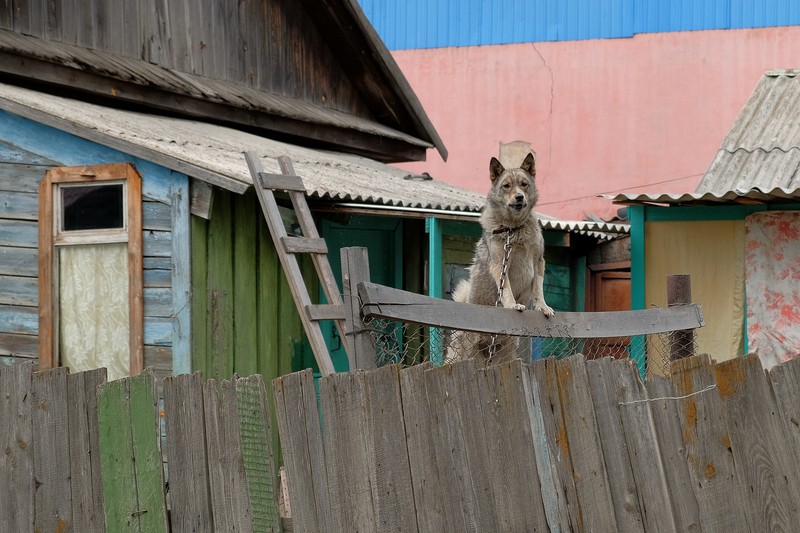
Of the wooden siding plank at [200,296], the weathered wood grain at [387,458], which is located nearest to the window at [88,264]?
the wooden siding plank at [200,296]

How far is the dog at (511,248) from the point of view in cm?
653

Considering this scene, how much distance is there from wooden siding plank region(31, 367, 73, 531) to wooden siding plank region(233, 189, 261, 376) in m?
4.07

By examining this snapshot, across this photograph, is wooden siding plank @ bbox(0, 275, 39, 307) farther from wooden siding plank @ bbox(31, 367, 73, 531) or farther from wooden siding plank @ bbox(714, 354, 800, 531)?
wooden siding plank @ bbox(714, 354, 800, 531)

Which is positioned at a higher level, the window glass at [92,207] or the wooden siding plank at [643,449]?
the window glass at [92,207]

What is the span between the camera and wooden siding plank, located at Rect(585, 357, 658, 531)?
159 inches

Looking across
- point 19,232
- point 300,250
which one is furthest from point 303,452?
point 19,232

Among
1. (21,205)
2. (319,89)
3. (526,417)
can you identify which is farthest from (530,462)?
(319,89)

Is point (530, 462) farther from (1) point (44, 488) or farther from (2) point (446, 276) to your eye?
(2) point (446, 276)

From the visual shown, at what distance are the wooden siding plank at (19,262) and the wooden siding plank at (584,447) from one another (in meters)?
5.50

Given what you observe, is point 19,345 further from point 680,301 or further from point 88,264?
point 680,301

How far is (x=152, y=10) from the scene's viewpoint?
11.1 metres

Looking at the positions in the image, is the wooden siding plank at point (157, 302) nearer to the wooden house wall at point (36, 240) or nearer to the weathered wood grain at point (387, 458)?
the wooden house wall at point (36, 240)

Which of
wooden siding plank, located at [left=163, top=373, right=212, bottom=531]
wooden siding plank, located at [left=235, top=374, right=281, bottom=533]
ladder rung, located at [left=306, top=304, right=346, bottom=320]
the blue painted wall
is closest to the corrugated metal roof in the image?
ladder rung, located at [left=306, top=304, right=346, bottom=320]

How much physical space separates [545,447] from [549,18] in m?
17.2
